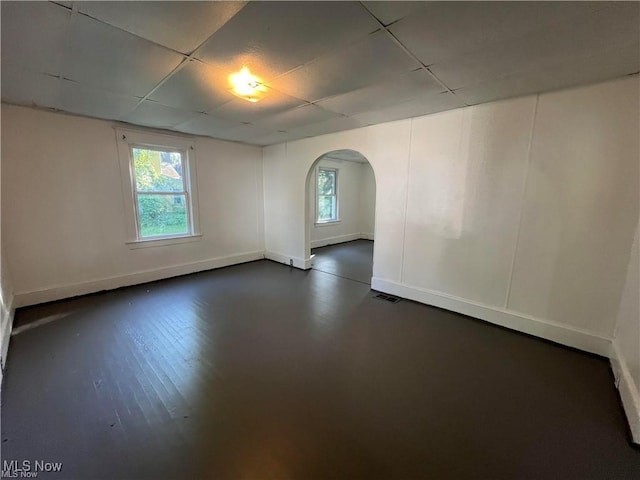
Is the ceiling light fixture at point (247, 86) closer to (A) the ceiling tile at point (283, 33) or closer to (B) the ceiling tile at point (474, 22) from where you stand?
(A) the ceiling tile at point (283, 33)

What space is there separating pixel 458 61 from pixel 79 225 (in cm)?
460

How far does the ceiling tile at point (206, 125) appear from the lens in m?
3.45

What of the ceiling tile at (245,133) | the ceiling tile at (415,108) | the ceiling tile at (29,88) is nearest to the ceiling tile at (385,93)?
the ceiling tile at (415,108)

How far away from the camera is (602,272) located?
2334 mm

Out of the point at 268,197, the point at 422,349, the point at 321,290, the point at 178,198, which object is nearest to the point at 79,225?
the point at 178,198

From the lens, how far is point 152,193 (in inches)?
164

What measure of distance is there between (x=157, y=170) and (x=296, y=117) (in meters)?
2.46

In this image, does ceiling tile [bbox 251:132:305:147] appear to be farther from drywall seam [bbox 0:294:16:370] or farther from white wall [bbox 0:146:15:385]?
drywall seam [bbox 0:294:16:370]

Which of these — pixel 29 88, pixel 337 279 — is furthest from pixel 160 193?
pixel 337 279

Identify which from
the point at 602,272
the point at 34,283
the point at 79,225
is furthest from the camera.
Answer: the point at 79,225

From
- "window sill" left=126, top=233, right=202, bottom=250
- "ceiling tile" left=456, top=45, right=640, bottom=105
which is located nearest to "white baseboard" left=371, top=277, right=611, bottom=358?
"ceiling tile" left=456, top=45, right=640, bottom=105

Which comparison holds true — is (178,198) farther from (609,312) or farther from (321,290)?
(609,312)

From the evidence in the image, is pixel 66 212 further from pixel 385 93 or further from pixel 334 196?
pixel 334 196

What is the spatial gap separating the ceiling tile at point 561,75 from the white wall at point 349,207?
464 cm
